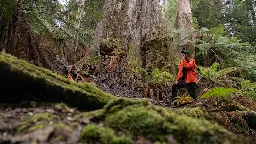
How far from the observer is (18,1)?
5.22 m

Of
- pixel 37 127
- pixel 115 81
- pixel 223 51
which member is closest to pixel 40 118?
pixel 37 127

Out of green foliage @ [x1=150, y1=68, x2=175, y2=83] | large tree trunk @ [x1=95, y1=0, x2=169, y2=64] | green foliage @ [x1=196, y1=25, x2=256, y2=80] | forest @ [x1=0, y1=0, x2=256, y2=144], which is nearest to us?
forest @ [x1=0, y1=0, x2=256, y2=144]

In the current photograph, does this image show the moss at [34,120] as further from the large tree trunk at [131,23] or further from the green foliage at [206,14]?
the green foliage at [206,14]

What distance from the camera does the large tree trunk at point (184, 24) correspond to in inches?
491

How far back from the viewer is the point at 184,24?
46.5 feet

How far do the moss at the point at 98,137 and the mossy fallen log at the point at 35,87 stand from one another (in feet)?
3.67

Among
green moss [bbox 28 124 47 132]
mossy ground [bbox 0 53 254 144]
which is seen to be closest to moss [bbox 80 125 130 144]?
mossy ground [bbox 0 53 254 144]

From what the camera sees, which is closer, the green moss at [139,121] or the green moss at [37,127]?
the green moss at [37,127]

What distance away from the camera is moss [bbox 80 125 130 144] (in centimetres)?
237

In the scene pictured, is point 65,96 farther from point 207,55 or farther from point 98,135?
point 207,55

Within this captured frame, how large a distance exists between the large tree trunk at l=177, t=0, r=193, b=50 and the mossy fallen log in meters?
9.12

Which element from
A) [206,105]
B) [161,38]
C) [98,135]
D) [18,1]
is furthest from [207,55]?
[98,135]

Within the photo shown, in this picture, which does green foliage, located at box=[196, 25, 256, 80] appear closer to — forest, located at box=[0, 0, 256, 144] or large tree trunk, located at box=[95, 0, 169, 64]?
forest, located at box=[0, 0, 256, 144]

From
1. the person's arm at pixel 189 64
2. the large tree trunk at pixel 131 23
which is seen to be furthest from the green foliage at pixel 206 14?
the person's arm at pixel 189 64
